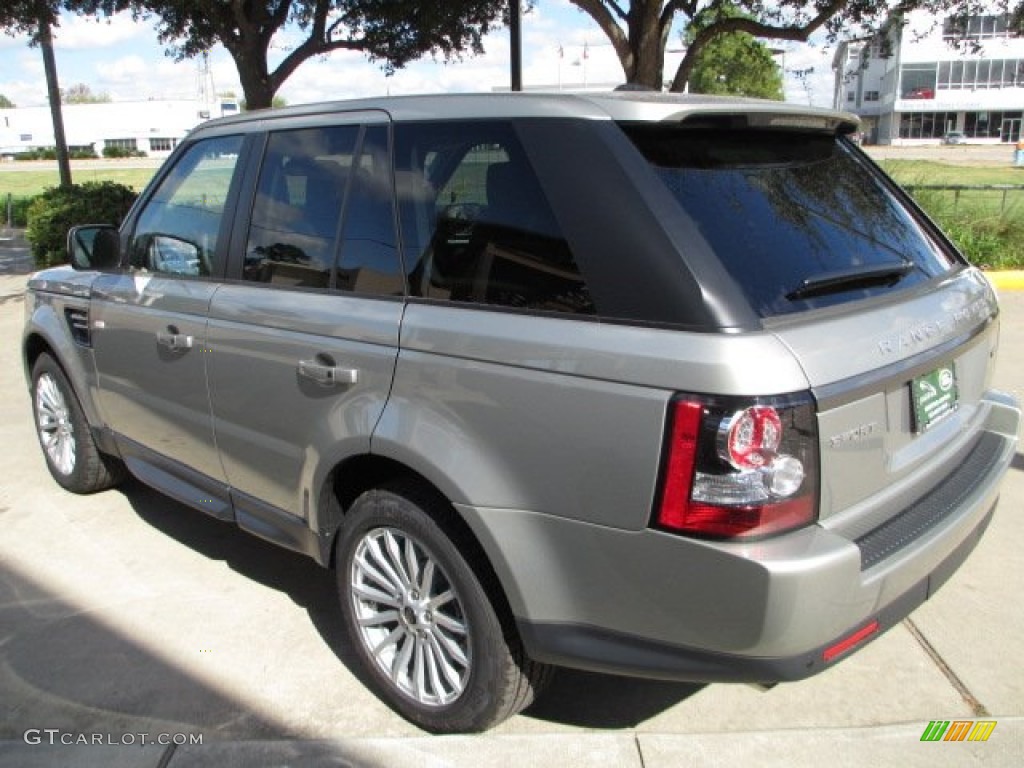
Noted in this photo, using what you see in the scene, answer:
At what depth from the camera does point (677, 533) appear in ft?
6.80

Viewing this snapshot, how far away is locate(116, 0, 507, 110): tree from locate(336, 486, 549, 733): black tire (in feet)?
42.2

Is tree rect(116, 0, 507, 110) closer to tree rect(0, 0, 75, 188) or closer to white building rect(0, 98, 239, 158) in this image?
tree rect(0, 0, 75, 188)

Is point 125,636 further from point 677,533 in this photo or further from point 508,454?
point 677,533

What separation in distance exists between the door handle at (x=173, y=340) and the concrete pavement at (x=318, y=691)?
1.07 m

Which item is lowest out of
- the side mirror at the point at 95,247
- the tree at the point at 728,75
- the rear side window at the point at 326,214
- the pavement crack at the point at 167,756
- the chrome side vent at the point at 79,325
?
the pavement crack at the point at 167,756

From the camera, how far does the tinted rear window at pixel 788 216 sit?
2.26 m

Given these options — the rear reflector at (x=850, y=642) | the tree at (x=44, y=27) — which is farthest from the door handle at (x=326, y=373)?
the tree at (x=44, y=27)

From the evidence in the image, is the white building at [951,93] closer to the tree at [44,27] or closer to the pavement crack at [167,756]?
the tree at [44,27]

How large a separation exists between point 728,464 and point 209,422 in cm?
221

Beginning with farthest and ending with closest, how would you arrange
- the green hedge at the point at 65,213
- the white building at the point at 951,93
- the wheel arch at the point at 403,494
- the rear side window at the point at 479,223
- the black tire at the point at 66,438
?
the white building at the point at 951,93, the green hedge at the point at 65,213, the black tire at the point at 66,438, the wheel arch at the point at 403,494, the rear side window at the point at 479,223

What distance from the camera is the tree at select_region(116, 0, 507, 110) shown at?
47.7 feet

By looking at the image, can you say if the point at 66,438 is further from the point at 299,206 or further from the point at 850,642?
the point at 850,642

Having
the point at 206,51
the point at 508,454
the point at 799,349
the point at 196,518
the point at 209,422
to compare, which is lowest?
the point at 196,518

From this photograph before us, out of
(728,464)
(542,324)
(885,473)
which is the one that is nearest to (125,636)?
(542,324)
